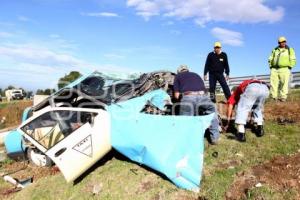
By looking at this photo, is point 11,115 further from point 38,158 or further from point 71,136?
point 71,136

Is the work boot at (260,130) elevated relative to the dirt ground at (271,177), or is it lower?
elevated

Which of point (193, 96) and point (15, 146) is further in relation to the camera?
point (15, 146)

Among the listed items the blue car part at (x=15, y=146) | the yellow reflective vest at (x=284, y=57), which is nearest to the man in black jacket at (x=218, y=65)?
the yellow reflective vest at (x=284, y=57)

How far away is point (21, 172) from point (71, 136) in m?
2.87

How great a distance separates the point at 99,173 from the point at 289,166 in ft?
11.2

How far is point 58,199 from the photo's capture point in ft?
22.8

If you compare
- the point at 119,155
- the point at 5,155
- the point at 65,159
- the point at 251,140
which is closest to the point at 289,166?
the point at 251,140

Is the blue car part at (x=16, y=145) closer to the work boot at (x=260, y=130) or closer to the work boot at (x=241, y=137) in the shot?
the work boot at (x=241, y=137)

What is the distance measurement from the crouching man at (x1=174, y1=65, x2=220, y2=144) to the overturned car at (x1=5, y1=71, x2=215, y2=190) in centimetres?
52

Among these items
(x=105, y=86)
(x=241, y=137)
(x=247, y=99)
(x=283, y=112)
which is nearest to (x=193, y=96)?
(x=247, y=99)

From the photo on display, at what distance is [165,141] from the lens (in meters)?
6.47

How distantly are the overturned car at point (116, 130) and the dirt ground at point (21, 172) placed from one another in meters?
0.30

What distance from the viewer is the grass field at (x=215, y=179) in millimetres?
6008

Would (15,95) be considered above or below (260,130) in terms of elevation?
below
